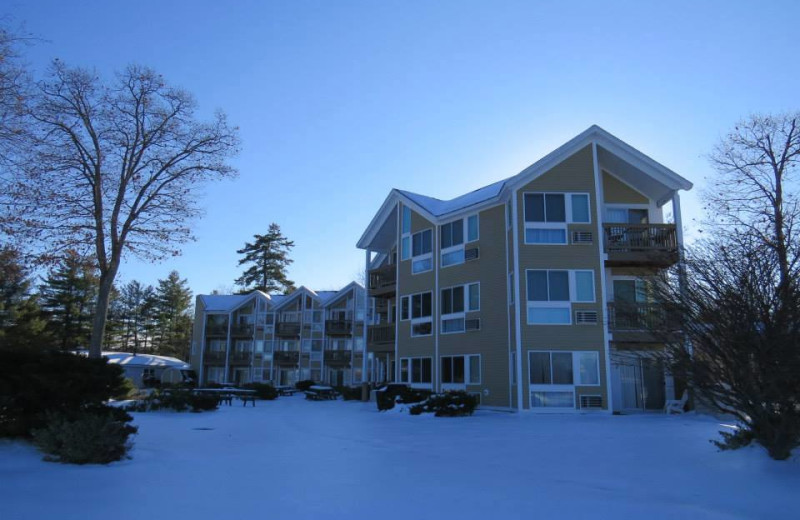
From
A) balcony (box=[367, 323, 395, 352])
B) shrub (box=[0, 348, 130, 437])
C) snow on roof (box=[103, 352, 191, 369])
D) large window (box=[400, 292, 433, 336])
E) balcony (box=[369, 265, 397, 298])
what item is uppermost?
balcony (box=[369, 265, 397, 298])

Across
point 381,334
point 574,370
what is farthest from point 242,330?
point 574,370

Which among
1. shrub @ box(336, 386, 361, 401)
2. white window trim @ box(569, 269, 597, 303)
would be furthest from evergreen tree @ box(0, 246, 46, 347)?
white window trim @ box(569, 269, 597, 303)

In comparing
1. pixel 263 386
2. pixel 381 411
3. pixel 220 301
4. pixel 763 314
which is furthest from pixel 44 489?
pixel 220 301

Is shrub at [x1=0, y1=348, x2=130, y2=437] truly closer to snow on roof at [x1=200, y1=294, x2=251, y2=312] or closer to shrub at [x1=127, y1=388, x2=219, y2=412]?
shrub at [x1=127, y1=388, x2=219, y2=412]

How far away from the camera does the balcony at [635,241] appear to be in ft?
74.2

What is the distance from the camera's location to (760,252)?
863cm

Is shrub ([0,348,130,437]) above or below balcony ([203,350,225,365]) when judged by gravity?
below

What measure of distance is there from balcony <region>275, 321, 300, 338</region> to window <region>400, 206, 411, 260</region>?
25.5 meters

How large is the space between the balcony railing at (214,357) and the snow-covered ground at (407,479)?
43439 millimetres

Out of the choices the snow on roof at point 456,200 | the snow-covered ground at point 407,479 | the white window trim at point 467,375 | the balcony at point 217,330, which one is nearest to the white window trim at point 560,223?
the snow on roof at point 456,200

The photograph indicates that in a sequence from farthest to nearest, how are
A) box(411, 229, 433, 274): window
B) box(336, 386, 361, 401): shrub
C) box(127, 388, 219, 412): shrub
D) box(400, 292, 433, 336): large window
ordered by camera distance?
box(336, 386, 361, 401): shrub
box(411, 229, 433, 274): window
box(400, 292, 433, 336): large window
box(127, 388, 219, 412): shrub

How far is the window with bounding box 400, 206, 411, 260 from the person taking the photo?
29.4m

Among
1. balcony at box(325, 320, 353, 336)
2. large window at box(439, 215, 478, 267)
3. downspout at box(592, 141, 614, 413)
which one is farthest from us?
balcony at box(325, 320, 353, 336)

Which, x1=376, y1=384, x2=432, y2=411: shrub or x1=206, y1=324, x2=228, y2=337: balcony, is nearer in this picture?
x1=376, y1=384, x2=432, y2=411: shrub
